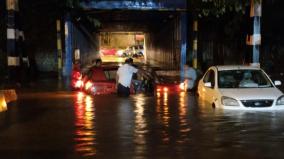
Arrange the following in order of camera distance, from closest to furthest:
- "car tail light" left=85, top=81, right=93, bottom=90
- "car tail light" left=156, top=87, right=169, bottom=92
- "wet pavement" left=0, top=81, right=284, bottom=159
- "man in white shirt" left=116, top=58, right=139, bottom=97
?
1. "wet pavement" left=0, top=81, right=284, bottom=159
2. "man in white shirt" left=116, top=58, right=139, bottom=97
3. "car tail light" left=85, top=81, right=93, bottom=90
4. "car tail light" left=156, top=87, right=169, bottom=92

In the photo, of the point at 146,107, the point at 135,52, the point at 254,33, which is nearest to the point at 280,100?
the point at 146,107

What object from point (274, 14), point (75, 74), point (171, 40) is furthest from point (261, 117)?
point (171, 40)

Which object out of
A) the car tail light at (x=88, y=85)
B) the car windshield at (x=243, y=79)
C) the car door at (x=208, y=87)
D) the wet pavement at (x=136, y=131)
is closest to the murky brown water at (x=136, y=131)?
the wet pavement at (x=136, y=131)

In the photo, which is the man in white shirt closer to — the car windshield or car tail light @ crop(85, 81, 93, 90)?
car tail light @ crop(85, 81, 93, 90)

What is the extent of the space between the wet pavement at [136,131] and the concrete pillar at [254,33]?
3.79 m

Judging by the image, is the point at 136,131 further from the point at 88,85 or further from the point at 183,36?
the point at 183,36

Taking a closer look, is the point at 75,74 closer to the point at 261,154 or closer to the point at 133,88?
the point at 133,88

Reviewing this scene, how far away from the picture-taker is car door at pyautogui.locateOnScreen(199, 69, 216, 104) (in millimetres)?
15441

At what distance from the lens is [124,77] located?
61.8 feet

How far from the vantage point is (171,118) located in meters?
13.9

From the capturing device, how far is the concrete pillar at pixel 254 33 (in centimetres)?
1967

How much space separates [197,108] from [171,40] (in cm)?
2364

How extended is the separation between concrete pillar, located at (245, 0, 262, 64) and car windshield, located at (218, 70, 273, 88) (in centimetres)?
420

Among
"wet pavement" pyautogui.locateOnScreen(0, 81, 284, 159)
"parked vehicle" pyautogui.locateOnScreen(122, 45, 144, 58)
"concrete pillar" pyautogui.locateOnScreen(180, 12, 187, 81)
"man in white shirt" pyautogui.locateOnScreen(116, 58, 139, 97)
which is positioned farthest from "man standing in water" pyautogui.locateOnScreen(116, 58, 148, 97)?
"parked vehicle" pyautogui.locateOnScreen(122, 45, 144, 58)
